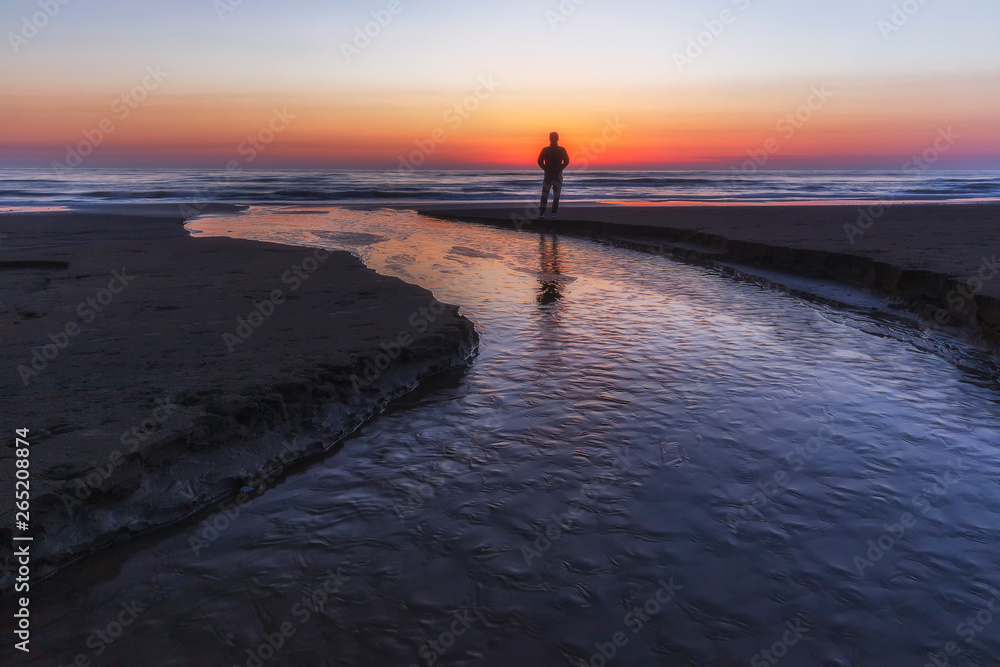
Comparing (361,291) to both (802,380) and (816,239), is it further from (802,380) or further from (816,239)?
(816,239)

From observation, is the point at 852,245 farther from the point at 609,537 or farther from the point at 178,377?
the point at 178,377

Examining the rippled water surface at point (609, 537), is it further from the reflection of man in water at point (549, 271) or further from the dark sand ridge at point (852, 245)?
the reflection of man in water at point (549, 271)

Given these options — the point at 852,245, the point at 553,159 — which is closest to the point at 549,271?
the point at 852,245

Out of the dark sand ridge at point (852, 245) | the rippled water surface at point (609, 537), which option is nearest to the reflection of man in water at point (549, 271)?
the dark sand ridge at point (852, 245)

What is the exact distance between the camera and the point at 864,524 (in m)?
2.80

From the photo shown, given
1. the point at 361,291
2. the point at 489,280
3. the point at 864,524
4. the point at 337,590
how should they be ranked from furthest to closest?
the point at 489,280
the point at 361,291
the point at 864,524
the point at 337,590

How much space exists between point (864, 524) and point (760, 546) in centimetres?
54

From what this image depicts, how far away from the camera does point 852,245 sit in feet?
30.3

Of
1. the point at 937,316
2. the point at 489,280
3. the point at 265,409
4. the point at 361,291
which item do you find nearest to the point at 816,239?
the point at 937,316

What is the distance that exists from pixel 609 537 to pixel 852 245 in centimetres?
822

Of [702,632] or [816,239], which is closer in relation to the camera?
[702,632]

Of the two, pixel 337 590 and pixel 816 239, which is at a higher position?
pixel 816 239

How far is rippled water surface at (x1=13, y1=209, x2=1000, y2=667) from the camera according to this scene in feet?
6.98

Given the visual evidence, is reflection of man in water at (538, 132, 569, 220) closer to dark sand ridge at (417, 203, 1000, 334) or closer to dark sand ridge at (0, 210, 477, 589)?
dark sand ridge at (417, 203, 1000, 334)
